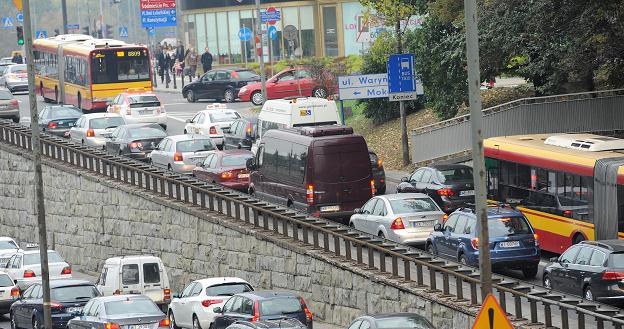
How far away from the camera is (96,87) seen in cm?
6331

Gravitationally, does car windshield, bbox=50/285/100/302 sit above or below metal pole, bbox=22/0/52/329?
below

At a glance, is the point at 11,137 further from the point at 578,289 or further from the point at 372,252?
the point at 578,289

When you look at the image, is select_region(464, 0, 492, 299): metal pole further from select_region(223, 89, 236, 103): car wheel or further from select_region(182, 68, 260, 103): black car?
select_region(223, 89, 236, 103): car wheel

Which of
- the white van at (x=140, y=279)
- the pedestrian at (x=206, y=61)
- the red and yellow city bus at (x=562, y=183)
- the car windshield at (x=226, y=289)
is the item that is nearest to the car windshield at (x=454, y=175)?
the red and yellow city bus at (x=562, y=183)

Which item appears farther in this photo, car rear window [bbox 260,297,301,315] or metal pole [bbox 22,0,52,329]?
metal pole [bbox 22,0,52,329]

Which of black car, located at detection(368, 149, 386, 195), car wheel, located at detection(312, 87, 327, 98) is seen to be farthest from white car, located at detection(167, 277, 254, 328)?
car wheel, located at detection(312, 87, 327, 98)

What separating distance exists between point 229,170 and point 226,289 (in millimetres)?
13036

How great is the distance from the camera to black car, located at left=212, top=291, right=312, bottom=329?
86.6 ft

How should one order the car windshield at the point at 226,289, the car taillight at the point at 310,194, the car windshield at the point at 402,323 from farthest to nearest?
the car taillight at the point at 310,194
the car windshield at the point at 226,289
the car windshield at the point at 402,323

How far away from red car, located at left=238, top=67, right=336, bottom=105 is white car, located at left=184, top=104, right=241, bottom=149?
927 centimetres

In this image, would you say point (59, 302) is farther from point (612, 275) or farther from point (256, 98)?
point (256, 98)

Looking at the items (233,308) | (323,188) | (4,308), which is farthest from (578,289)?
(4,308)

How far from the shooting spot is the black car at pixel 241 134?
48.8m

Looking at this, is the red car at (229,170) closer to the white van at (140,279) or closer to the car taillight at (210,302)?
the white van at (140,279)
